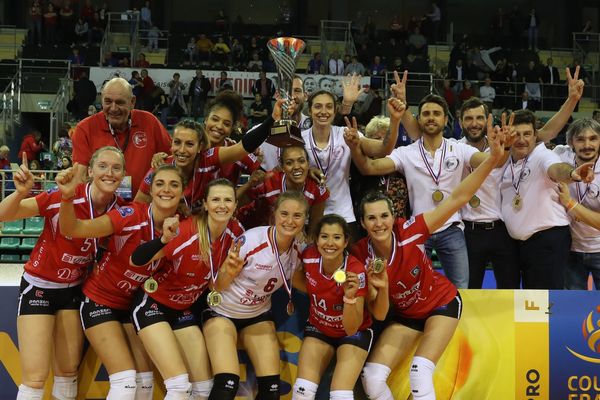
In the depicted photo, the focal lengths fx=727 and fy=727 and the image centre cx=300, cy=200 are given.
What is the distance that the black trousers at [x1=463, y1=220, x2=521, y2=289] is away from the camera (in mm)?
5621

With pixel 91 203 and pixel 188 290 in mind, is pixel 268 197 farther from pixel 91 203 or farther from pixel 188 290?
pixel 91 203

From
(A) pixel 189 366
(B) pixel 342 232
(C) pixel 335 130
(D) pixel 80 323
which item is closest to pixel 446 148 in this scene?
(C) pixel 335 130

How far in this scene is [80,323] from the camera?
4777 millimetres

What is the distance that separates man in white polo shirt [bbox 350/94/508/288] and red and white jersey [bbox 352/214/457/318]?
1.79ft

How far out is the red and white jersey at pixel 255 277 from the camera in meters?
4.75

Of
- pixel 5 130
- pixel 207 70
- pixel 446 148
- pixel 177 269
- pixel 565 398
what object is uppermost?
pixel 207 70

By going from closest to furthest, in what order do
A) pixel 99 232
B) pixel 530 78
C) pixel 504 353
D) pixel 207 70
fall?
1. pixel 99 232
2. pixel 504 353
3. pixel 207 70
4. pixel 530 78

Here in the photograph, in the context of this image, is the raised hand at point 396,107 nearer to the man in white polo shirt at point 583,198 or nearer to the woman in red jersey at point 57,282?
the man in white polo shirt at point 583,198

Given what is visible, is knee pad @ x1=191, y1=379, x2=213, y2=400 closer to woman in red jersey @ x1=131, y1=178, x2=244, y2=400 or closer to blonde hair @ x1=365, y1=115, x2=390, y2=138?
woman in red jersey @ x1=131, y1=178, x2=244, y2=400

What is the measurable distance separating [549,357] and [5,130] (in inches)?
546

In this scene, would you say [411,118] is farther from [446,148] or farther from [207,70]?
[207,70]

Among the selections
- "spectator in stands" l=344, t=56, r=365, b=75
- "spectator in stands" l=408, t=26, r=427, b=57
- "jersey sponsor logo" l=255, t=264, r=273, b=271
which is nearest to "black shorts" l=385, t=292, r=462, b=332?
"jersey sponsor logo" l=255, t=264, r=273, b=271

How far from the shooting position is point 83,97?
15977 millimetres

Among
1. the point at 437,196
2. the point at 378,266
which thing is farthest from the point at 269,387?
the point at 437,196
